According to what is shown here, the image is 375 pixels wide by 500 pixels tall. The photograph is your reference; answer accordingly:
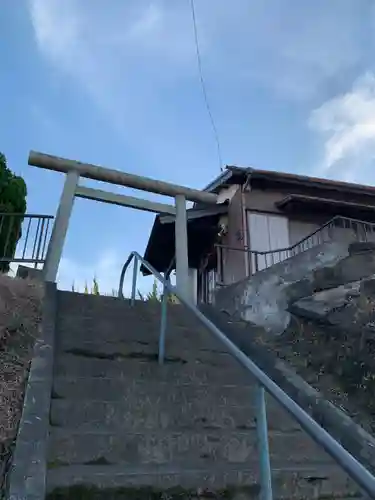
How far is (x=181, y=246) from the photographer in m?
7.79

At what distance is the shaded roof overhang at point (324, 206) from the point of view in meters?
11.3

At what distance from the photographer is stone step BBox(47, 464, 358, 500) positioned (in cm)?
252

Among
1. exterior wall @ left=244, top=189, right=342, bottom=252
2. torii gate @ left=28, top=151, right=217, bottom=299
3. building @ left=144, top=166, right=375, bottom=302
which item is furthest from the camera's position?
exterior wall @ left=244, top=189, right=342, bottom=252

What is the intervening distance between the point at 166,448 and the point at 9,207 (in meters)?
6.34

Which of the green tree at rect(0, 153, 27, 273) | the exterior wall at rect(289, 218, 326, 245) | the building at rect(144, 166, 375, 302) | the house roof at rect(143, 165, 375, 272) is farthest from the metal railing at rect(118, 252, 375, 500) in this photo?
the exterior wall at rect(289, 218, 326, 245)

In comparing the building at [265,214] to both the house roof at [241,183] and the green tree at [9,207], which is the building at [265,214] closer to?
the house roof at [241,183]

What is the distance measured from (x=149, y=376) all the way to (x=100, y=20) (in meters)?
6.97

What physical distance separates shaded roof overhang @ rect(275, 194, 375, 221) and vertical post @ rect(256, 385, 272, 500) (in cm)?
953

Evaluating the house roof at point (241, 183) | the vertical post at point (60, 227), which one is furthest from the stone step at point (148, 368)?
the house roof at point (241, 183)

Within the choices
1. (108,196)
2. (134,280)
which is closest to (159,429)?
(134,280)

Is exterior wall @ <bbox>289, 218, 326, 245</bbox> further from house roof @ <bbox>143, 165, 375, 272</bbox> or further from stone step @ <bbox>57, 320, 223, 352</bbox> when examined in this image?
stone step @ <bbox>57, 320, 223, 352</bbox>

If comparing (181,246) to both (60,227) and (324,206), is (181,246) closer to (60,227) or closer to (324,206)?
(60,227)

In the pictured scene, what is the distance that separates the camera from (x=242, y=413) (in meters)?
A: 3.61

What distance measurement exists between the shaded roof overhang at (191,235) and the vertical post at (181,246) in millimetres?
3055
